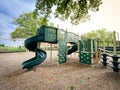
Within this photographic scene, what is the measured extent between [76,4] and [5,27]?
28563 mm

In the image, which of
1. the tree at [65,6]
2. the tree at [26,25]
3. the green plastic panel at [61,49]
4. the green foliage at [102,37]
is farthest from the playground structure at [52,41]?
the tree at [26,25]

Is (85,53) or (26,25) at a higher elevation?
(26,25)

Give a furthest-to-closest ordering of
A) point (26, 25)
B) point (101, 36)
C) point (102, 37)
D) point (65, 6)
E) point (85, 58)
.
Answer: point (26, 25), point (65, 6), point (101, 36), point (102, 37), point (85, 58)

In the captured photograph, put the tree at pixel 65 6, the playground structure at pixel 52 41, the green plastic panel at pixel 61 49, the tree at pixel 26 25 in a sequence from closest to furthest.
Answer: the playground structure at pixel 52 41
the green plastic panel at pixel 61 49
the tree at pixel 65 6
the tree at pixel 26 25

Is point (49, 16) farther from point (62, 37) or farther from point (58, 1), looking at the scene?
point (62, 37)

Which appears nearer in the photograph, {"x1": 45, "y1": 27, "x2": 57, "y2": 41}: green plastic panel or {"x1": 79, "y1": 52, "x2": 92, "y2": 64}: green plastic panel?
{"x1": 79, "y1": 52, "x2": 92, "y2": 64}: green plastic panel

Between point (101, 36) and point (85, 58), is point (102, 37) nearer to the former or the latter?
point (101, 36)

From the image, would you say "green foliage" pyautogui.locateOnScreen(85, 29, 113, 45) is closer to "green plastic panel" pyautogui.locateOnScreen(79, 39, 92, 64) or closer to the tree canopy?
the tree canopy

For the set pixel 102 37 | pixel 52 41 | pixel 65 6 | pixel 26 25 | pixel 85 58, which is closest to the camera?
pixel 85 58

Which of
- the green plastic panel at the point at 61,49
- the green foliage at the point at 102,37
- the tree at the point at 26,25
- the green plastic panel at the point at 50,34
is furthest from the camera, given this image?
the tree at the point at 26,25

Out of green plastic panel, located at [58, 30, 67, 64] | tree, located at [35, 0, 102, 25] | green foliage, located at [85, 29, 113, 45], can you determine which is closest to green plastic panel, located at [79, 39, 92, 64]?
green foliage, located at [85, 29, 113, 45]

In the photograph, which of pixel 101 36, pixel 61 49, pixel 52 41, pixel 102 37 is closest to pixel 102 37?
pixel 102 37

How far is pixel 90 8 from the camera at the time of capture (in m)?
9.08

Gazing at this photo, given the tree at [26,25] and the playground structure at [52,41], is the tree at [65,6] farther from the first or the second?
the tree at [26,25]
